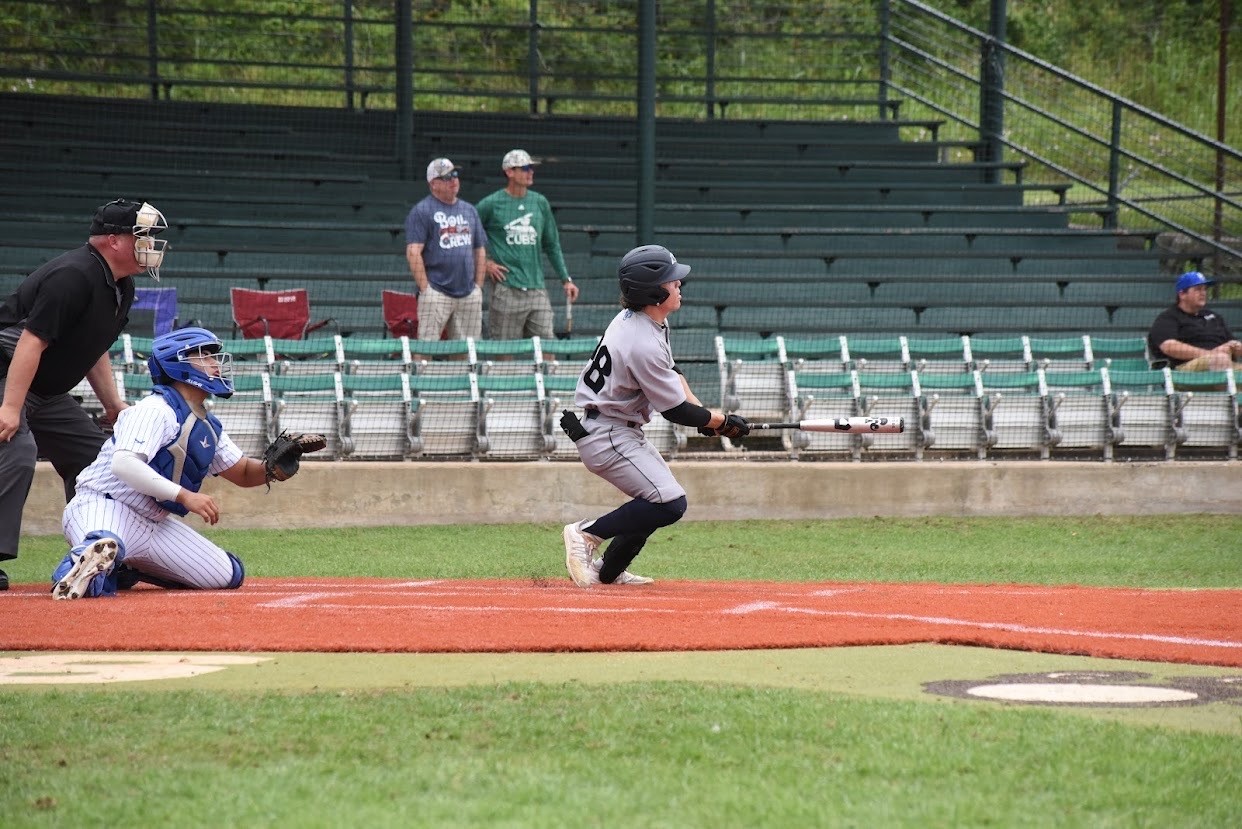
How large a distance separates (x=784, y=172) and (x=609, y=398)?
11718 mm

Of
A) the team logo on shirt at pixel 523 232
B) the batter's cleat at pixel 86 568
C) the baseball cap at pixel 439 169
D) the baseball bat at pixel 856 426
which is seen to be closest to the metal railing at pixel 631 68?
the team logo on shirt at pixel 523 232

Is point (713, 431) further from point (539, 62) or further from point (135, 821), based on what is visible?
point (539, 62)

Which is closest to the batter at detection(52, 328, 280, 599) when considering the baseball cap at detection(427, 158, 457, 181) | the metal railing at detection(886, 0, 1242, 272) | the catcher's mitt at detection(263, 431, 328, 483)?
the catcher's mitt at detection(263, 431, 328, 483)

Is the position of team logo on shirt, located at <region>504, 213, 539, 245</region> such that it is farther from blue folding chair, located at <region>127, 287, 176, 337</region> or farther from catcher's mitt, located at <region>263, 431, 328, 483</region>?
catcher's mitt, located at <region>263, 431, 328, 483</region>

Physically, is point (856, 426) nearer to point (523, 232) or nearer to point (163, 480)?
point (163, 480)

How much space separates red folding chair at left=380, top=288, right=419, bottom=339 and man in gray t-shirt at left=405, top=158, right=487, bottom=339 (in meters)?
Result: 0.40

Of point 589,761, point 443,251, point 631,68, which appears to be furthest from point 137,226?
point 631,68

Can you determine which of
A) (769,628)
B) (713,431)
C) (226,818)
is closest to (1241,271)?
(713,431)

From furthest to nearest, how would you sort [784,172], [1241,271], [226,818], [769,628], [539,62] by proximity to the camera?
[539,62] → [784,172] → [1241,271] → [769,628] → [226,818]

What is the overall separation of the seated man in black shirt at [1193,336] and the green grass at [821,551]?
1.72 m

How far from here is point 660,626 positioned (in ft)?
20.7

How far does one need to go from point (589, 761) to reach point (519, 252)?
31.4 feet

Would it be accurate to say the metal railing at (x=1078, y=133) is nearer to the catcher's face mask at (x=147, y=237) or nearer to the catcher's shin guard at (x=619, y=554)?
the catcher's shin guard at (x=619, y=554)

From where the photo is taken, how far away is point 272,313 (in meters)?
13.4
